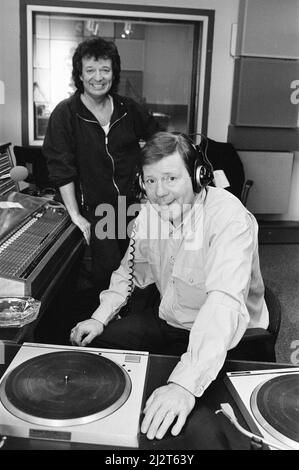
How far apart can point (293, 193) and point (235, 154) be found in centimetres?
99

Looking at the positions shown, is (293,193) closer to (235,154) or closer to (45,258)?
(235,154)

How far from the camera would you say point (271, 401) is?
998mm

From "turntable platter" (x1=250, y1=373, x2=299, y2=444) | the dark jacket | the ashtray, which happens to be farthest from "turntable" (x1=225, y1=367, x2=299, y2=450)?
the dark jacket

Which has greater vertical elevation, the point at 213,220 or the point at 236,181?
the point at 213,220

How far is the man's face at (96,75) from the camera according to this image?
2430 mm

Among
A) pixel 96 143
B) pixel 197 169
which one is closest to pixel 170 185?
pixel 197 169

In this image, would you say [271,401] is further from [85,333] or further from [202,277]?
[85,333]

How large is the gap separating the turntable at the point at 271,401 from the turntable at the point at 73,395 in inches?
8.1

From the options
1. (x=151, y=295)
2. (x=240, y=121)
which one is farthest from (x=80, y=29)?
(x=151, y=295)

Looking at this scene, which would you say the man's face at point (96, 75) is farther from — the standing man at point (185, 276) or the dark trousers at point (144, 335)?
the dark trousers at point (144, 335)

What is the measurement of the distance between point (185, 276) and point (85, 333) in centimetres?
35


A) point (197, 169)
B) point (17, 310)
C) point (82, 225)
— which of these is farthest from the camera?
point (82, 225)

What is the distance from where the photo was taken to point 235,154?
4.66m
